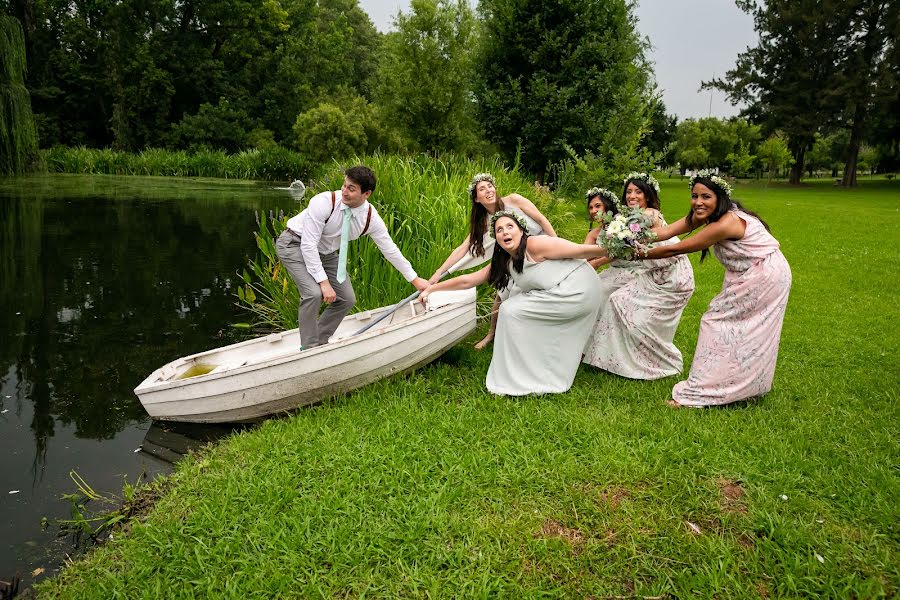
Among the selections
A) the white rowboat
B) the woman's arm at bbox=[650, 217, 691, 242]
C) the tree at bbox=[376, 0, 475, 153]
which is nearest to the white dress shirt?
the white rowboat

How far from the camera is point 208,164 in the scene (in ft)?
112

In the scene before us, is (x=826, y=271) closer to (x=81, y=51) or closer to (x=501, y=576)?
(x=501, y=576)

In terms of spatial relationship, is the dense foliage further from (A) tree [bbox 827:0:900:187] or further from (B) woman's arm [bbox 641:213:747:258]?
(B) woman's arm [bbox 641:213:747:258]

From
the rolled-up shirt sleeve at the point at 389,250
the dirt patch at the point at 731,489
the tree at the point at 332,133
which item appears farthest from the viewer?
the tree at the point at 332,133

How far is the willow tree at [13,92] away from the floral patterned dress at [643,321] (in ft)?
77.9

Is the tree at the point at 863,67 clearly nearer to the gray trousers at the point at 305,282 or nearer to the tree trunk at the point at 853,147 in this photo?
the tree trunk at the point at 853,147

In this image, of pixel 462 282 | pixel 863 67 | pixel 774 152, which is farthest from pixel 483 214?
pixel 774 152

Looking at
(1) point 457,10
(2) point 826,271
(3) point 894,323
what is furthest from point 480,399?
(1) point 457,10

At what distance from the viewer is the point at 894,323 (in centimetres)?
720

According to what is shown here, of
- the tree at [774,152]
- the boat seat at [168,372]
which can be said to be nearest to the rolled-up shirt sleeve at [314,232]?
the boat seat at [168,372]

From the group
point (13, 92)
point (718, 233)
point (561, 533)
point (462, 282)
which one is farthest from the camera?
point (13, 92)

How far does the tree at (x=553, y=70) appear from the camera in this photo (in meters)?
15.5

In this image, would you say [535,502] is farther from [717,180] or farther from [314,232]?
[314,232]

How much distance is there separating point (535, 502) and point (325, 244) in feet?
9.85
